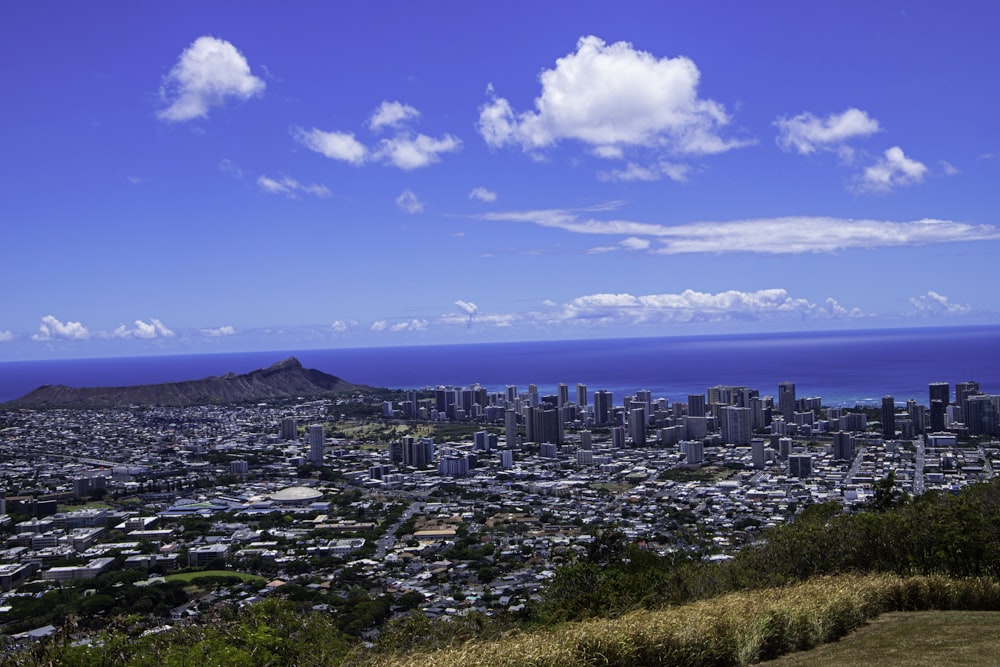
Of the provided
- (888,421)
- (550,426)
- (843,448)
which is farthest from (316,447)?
(888,421)

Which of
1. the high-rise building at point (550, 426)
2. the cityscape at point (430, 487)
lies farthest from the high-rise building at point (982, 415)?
the high-rise building at point (550, 426)

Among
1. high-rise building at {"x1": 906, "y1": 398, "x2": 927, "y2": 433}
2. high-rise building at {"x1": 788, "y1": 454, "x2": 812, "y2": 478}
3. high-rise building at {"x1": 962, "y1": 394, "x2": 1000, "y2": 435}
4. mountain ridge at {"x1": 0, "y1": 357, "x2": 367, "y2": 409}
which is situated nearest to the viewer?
high-rise building at {"x1": 788, "y1": 454, "x2": 812, "y2": 478}

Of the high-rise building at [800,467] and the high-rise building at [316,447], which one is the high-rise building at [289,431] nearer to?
the high-rise building at [316,447]

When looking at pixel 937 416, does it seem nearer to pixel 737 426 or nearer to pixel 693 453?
pixel 737 426

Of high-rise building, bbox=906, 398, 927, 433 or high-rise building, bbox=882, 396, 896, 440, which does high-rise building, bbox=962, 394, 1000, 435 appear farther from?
high-rise building, bbox=882, 396, 896, 440

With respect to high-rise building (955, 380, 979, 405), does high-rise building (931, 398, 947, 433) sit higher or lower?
lower

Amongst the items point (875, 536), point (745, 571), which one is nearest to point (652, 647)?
point (745, 571)

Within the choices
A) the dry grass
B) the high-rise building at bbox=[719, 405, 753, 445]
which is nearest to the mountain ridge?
the high-rise building at bbox=[719, 405, 753, 445]
